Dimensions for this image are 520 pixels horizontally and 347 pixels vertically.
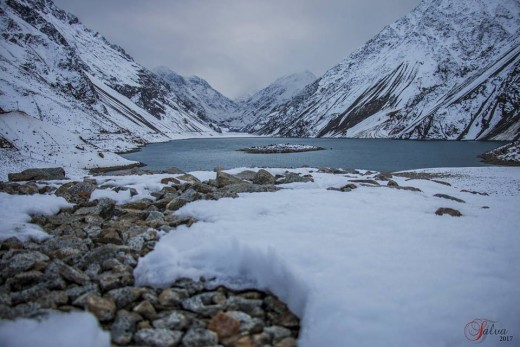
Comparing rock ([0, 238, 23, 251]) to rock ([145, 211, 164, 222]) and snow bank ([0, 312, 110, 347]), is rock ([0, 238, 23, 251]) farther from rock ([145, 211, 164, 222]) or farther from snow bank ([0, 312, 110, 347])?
snow bank ([0, 312, 110, 347])

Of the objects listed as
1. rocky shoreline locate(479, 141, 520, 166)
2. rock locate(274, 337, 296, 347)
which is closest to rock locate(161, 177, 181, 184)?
rock locate(274, 337, 296, 347)

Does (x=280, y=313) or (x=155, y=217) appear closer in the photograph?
(x=280, y=313)

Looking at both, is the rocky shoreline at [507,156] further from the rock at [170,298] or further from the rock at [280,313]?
the rock at [170,298]

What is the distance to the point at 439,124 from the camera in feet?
493

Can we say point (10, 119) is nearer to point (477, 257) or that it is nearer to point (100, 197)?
point (100, 197)

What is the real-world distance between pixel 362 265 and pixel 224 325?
119 inches

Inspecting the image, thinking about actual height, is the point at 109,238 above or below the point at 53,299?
above

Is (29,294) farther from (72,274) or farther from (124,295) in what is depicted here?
(124,295)

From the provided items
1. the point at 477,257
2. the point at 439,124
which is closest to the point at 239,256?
the point at 477,257

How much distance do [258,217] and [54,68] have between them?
Answer: 157487 millimetres

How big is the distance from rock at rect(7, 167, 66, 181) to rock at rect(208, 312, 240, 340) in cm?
1731

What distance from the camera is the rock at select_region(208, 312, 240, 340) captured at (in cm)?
512

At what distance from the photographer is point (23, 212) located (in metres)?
10.0

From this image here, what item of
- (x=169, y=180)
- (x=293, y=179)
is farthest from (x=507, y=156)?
(x=169, y=180)
